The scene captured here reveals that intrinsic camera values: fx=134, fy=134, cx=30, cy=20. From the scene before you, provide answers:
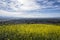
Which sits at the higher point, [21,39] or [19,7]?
[19,7]

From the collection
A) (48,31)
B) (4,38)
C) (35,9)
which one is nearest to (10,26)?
(4,38)

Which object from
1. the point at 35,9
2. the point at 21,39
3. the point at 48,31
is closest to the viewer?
the point at 21,39

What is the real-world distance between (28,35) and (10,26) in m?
0.54

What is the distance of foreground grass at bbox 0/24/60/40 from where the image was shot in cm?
256

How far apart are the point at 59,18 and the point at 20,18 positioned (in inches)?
33.2

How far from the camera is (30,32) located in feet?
8.89

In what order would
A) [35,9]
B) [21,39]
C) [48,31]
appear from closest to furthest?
[21,39]
[48,31]
[35,9]

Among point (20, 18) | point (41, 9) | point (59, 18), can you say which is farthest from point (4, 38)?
point (59, 18)

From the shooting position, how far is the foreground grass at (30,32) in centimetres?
256

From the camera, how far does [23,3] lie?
2.97m

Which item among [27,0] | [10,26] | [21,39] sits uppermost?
[27,0]

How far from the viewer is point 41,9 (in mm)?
2941

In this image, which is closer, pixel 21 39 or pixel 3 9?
pixel 21 39

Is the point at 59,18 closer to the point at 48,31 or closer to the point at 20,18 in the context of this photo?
the point at 48,31
